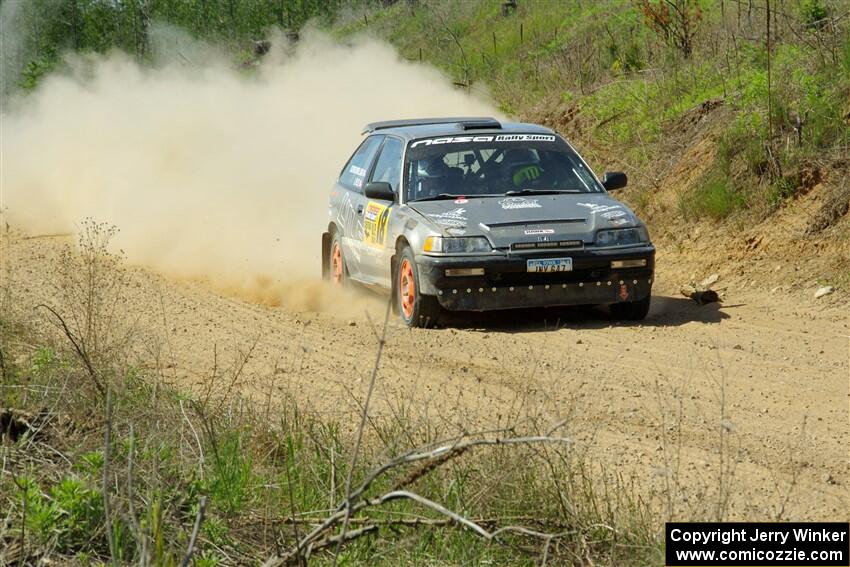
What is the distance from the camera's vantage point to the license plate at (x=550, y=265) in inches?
403

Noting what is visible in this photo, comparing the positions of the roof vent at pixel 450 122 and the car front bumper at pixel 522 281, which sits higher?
the roof vent at pixel 450 122

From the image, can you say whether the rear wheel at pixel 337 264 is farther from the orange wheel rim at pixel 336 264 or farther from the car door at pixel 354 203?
the car door at pixel 354 203

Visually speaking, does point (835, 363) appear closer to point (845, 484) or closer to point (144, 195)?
point (845, 484)

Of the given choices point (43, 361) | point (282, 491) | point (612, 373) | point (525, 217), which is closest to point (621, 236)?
point (525, 217)

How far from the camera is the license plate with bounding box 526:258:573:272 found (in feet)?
33.6

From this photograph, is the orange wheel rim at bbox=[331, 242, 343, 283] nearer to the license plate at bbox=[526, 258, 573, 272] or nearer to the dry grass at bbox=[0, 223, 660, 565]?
the license plate at bbox=[526, 258, 573, 272]

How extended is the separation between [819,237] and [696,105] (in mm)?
4254

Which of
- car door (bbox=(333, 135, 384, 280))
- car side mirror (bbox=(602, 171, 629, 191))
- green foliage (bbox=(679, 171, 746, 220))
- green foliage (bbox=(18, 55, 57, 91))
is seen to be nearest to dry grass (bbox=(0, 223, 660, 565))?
car side mirror (bbox=(602, 171, 629, 191))

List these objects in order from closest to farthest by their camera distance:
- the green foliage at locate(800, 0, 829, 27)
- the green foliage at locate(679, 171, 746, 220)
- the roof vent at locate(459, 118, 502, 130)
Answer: the roof vent at locate(459, 118, 502, 130) < the green foliage at locate(679, 171, 746, 220) < the green foliage at locate(800, 0, 829, 27)

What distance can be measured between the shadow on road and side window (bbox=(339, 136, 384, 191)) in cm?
199

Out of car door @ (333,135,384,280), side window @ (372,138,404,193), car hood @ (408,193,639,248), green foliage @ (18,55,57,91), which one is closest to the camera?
car hood @ (408,193,639,248)

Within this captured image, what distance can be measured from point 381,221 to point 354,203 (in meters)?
A: 0.97

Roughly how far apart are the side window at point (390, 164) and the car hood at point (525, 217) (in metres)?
0.55

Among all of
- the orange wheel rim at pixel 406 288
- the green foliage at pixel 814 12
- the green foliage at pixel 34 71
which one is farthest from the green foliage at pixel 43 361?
the green foliage at pixel 34 71
